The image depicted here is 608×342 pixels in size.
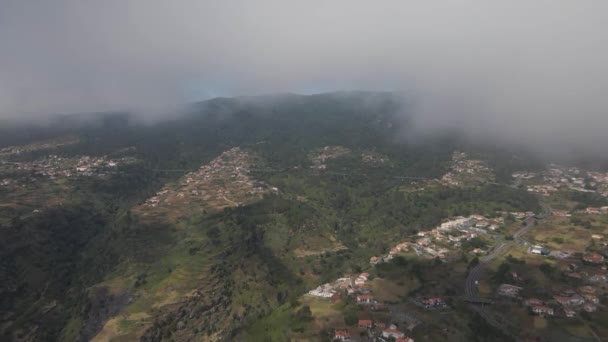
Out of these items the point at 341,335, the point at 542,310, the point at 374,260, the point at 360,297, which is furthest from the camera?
the point at 374,260

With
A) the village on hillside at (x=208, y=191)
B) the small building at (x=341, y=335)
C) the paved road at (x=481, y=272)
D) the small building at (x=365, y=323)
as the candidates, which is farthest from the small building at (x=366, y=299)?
the village on hillside at (x=208, y=191)

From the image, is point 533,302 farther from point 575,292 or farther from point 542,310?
point 575,292

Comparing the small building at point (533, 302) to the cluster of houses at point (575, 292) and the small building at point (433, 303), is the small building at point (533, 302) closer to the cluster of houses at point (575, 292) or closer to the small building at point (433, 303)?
the cluster of houses at point (575, 292)

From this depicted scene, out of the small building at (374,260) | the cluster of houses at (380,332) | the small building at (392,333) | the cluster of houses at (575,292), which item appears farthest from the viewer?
the small building at (374,260)

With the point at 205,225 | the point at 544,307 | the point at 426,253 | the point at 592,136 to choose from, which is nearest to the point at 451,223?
the point at 426,253

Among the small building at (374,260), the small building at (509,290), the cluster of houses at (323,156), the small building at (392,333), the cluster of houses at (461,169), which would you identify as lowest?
the cluster of houses at (461,169)

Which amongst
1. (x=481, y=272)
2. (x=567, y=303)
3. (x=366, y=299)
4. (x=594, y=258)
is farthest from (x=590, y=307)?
(x=366, y=299)
